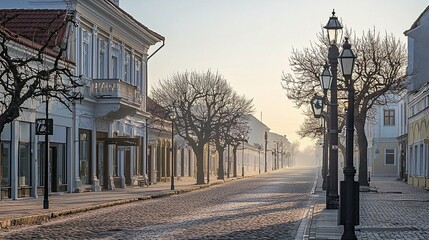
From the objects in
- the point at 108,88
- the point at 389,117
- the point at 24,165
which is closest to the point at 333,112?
the point at 24,165

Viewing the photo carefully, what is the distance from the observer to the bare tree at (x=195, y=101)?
59991 mm

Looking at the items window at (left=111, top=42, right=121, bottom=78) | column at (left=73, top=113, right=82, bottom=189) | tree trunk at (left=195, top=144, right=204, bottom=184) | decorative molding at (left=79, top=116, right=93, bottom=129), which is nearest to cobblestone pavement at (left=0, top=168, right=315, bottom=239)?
column at (left=73, top=113, right=82, bottom=189)

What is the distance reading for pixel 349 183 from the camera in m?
15.4

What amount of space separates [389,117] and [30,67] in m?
67.0

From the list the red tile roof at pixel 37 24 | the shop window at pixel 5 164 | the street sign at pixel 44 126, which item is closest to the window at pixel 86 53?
the red tile roof at pixel 37 24

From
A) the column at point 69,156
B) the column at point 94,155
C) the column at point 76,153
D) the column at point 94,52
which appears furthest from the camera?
the column at point 94,155

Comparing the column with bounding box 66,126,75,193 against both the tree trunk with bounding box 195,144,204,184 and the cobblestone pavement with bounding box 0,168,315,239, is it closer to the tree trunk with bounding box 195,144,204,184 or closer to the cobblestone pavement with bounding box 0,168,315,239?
the cobblestone pavement with bounding box 0,168,315,239

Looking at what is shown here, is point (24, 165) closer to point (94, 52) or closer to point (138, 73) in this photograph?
point (94, 52)

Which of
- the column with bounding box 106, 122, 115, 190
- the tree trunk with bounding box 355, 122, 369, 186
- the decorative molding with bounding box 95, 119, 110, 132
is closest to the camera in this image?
the decorative molding with bounding box 95, 119, 110, 132

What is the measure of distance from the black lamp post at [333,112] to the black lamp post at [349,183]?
7.50 metres

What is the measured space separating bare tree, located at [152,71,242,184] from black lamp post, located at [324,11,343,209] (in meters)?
30.6

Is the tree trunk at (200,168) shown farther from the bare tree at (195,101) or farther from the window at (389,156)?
the window at (389,156)

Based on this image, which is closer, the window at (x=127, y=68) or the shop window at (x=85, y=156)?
the shop window at (x=85, y=156)

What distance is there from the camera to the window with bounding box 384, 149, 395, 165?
90.6m
